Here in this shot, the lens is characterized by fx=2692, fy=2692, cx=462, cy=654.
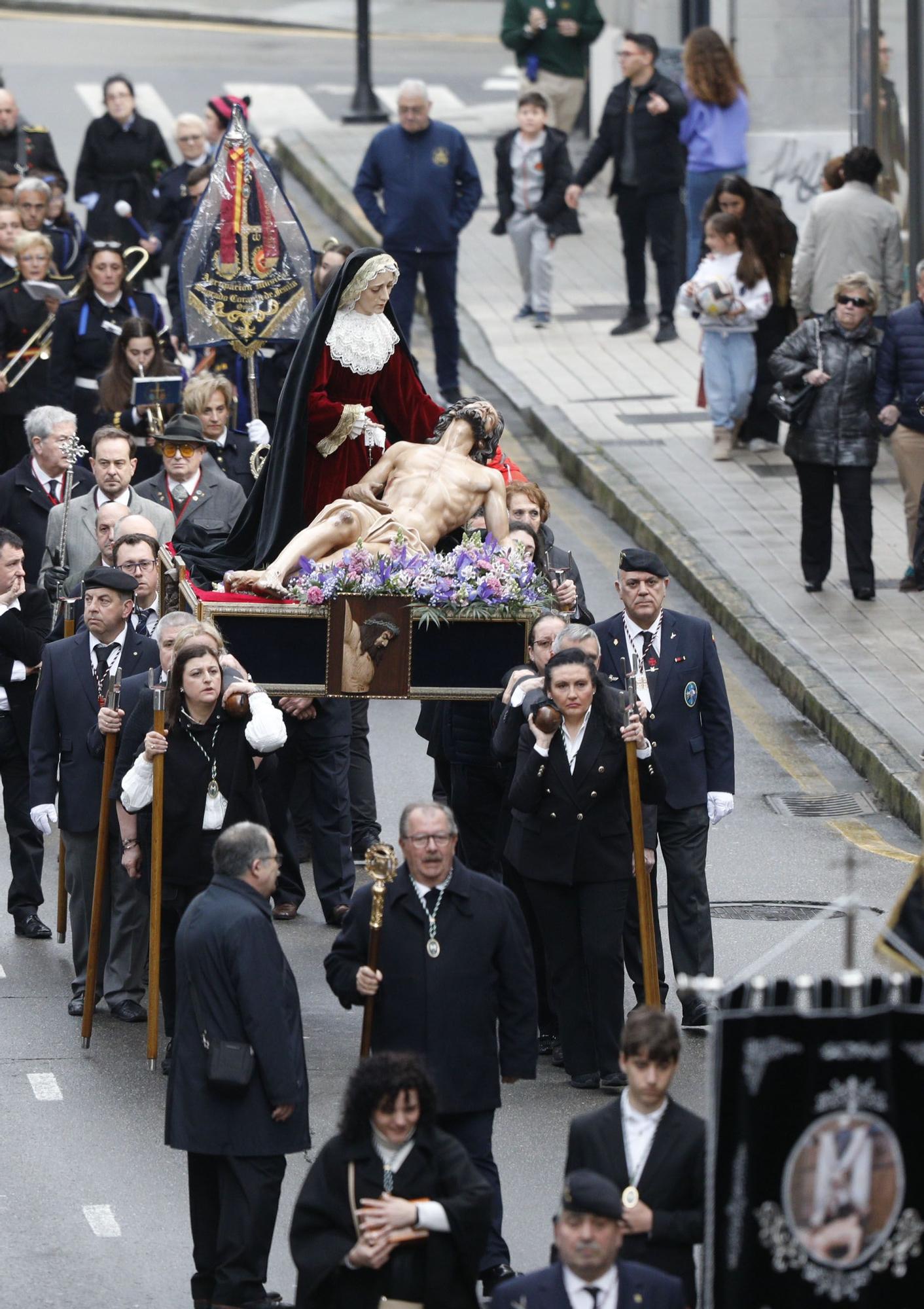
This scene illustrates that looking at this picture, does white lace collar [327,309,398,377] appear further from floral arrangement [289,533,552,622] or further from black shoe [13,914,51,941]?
black shoe [13,914,51,941]

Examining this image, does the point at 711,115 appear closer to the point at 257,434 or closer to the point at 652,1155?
the point at 257,434

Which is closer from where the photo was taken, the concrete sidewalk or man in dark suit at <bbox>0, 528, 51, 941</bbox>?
man in dark suit at <bbox>0, 528, 51, 941</bbox>

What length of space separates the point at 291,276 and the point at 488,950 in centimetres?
835

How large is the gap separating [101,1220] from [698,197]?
14.8m

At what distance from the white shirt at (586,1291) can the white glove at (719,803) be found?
15.6 feet

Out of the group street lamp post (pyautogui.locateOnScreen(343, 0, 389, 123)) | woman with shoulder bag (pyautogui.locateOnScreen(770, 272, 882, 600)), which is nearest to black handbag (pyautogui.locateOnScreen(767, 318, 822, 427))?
woman with shoulder bag (pyautogui.locateOnScreen(770, 272, 882, 600))

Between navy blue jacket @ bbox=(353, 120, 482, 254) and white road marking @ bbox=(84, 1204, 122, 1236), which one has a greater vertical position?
navy blue jacket @ bbox=(353, 120, 482, 254)

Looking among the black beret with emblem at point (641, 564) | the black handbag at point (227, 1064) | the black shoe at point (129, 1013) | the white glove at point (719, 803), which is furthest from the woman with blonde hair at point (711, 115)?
the black handbag at point (227, 1064)

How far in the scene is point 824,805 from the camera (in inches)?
584

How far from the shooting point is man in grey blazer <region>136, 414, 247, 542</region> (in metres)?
14.9

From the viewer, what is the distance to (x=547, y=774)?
435 inches

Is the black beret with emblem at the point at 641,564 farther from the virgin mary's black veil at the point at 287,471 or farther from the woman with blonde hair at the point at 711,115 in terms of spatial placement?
the woman with blonde hair at the point at 711,115

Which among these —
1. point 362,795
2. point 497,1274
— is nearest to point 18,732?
point 362,795

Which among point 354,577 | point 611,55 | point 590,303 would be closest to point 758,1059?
point 354,577
